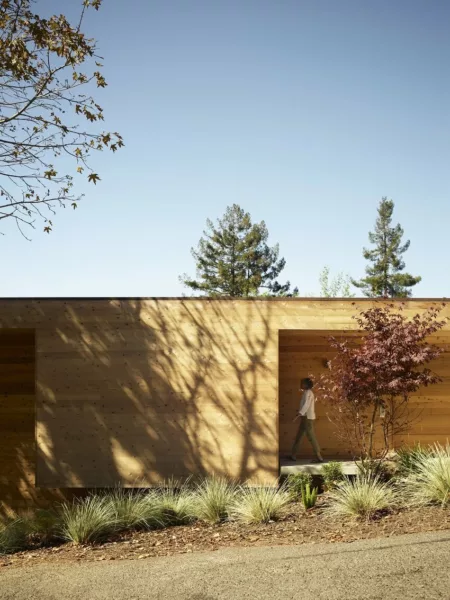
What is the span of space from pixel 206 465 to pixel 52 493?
11.5ft

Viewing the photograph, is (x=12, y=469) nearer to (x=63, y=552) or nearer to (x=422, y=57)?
(x=63, y=552)

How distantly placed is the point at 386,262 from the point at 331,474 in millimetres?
33805

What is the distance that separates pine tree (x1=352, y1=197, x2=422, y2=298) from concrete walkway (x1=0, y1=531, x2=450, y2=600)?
3601 centimetres

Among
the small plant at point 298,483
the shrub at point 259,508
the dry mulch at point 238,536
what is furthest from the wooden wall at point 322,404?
the dry mulch at point 238,536

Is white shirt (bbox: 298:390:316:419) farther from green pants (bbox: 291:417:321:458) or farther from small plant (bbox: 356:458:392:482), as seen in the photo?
small plant (bbox: 356:458:392:482)

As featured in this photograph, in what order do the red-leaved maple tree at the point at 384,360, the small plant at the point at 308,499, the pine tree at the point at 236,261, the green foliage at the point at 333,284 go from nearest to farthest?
1. the small plant at the point at 308,499
2. the red-leaved maple tree at the point at 384,360
3. the pine tree at the point at 236,261
4. the green foliage at the point at 333,284

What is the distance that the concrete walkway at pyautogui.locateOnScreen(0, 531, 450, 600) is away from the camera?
609cm

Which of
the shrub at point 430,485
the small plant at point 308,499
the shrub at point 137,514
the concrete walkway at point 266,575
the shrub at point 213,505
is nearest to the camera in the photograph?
the concrete walkway at point 266,575

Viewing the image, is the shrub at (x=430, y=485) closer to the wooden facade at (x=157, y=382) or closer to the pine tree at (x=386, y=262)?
the wooden facade at (x=157, y=382)

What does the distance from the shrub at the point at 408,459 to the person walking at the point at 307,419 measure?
1.63 m

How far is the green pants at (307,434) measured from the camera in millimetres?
12211

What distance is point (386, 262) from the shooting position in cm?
4309

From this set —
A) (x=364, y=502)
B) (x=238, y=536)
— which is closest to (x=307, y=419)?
(x=364, y=502)

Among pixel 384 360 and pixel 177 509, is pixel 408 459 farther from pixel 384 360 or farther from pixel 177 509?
pixel 177 509
